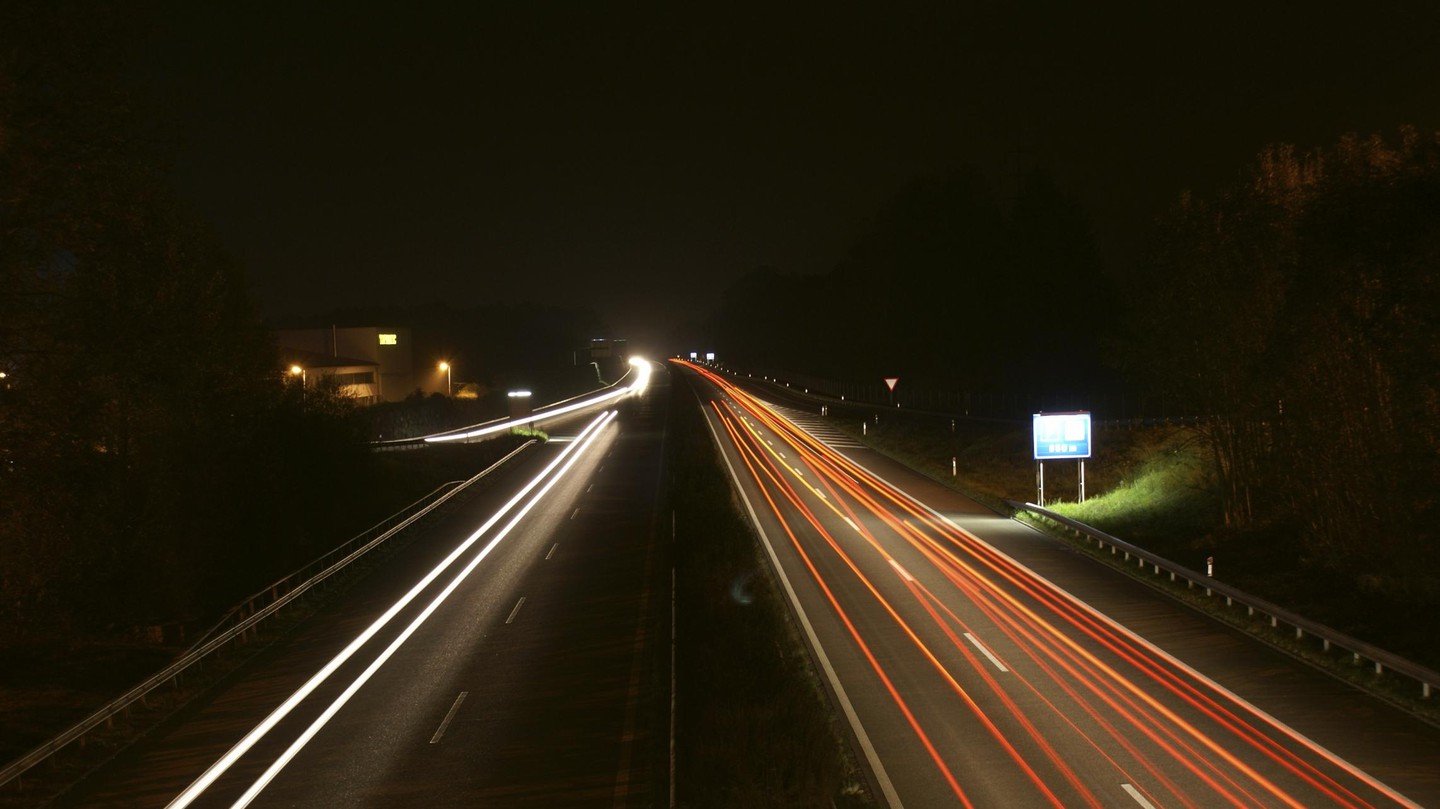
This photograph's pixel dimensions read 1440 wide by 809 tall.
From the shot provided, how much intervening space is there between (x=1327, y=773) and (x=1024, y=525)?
69.1 feet

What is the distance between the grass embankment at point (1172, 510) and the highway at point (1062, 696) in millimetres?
2048

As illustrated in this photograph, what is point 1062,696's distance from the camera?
16.0 metres

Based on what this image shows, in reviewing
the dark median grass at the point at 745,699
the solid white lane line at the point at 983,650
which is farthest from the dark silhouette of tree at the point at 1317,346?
the dark median grass at the point at 745,699

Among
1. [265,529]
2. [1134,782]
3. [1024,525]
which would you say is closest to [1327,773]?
[1134,782]

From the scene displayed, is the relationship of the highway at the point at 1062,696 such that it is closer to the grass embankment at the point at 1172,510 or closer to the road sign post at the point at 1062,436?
the grass embankment at the point at 1172,510

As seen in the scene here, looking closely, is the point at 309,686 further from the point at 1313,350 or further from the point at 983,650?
the point at 1313,350

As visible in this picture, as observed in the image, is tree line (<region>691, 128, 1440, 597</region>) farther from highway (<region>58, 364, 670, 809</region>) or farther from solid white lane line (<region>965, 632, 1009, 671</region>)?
highway (<region>58, 364, 670, 809</region>)

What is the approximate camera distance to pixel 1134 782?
12477 mm

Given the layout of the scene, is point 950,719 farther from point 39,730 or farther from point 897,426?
point 897,426

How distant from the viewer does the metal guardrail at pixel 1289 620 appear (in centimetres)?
1550

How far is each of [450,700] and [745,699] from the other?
15.5 ft

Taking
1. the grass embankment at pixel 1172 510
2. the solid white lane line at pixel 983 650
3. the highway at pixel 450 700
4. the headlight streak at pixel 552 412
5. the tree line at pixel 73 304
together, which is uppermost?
the tree line at pixel 73 304

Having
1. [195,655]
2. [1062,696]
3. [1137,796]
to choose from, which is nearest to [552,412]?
[195,655]

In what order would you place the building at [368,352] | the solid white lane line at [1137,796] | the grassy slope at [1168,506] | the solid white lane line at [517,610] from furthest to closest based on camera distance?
1. the building at [368,352]
2. the solid white lane line at [517,610]
3. the grassy slope at [1168,506]
4. the solid white lane line at [1137,796]
